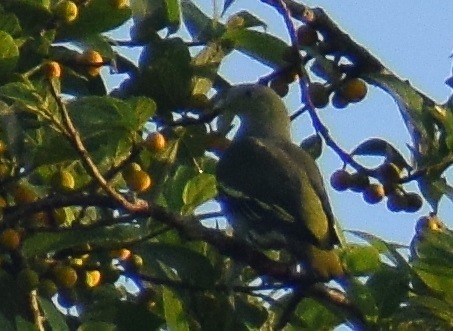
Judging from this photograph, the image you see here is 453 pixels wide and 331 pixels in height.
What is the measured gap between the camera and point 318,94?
3.22 metres

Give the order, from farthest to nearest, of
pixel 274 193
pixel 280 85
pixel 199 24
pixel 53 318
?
1. pixel 274 193
2. pixel 280 85
3. pixel 199 24
4. pixel 53 318

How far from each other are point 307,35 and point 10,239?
1206 millimetres

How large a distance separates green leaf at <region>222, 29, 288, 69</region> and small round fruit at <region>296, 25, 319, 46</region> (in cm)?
20

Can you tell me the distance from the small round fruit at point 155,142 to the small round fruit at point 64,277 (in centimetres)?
33

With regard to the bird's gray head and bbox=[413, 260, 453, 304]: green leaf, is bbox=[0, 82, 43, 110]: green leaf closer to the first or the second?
bbox=[413, 260, 453, 304]: green leaf

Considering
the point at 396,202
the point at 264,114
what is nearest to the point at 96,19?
the point at 396,202

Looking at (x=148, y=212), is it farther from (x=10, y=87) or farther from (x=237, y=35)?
(x=237, y=35)

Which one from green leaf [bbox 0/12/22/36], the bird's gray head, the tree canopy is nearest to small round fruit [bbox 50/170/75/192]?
the tree canopy

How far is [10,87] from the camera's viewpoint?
2.23 metres

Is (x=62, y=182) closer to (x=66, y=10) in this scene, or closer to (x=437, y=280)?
(x=66, y=10)

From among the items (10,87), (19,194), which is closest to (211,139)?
(19,194)

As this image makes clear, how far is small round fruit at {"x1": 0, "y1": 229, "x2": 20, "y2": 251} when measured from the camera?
8.04 ft

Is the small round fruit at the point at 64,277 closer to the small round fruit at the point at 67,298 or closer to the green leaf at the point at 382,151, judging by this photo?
the small round fruit at the point at 67,298

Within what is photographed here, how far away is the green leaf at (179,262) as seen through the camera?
2.60 m
